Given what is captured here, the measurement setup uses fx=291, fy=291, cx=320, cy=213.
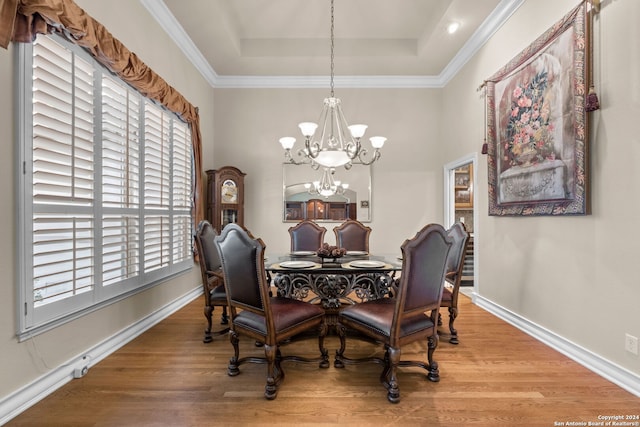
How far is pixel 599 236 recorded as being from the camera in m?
2.05

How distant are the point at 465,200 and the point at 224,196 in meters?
4.99

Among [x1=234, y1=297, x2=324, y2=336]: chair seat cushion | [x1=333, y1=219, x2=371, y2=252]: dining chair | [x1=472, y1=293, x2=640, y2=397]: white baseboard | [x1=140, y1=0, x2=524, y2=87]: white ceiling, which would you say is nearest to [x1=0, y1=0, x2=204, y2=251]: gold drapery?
[x1=140, y1=0, x2=524, y2=87]: white ceiling

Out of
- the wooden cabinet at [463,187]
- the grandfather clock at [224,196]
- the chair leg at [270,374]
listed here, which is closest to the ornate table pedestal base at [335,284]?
the chair leg at [270,374]

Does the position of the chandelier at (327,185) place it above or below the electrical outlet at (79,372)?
above

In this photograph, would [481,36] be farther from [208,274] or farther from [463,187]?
[208,274]

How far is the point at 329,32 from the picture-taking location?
384cm

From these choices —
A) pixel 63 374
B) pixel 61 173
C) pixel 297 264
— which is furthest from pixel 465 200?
pixel 63 374

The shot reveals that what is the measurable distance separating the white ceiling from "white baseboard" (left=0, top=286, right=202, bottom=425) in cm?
305

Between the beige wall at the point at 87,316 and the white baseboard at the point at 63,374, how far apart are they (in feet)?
0.11

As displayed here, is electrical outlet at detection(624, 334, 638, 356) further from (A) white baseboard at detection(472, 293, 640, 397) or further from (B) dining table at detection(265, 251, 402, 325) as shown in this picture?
(B) dining table at detection(265, 251, 402, 325)

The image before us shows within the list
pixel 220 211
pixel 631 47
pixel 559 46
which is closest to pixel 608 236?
pixel 631 47

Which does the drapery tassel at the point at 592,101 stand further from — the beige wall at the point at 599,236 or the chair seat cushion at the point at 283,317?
the chair seat cushion at the point at 283,317

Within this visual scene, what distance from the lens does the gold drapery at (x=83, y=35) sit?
1556 millimetres

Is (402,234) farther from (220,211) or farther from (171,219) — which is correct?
(171,219)
